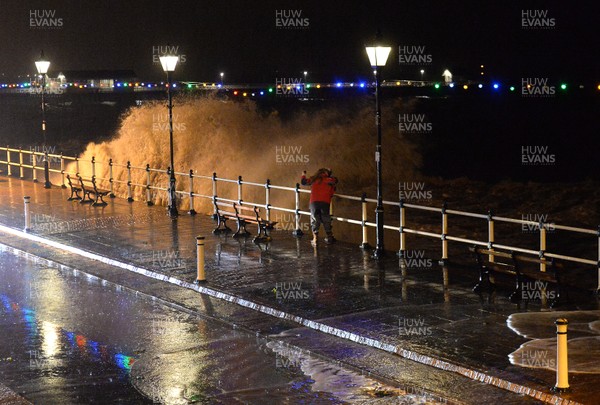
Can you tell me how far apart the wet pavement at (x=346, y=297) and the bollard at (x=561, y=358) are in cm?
14

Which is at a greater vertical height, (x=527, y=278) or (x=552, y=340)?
(x=527, y=278)

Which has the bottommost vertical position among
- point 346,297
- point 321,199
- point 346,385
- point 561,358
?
point 346,385

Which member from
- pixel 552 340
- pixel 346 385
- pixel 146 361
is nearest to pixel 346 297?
pixel 552 340

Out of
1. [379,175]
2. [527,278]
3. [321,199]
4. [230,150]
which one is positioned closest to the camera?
[527,278]

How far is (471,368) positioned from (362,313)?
9.76 feet

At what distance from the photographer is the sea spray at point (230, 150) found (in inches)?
1524

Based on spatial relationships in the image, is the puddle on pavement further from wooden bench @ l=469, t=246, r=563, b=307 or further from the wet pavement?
wooden bench @ l=469, t=246, r=563, b=307

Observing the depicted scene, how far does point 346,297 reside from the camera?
551 inches

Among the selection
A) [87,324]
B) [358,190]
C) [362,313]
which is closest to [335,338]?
[362,313]

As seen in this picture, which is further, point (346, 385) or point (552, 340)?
point (552, 340)

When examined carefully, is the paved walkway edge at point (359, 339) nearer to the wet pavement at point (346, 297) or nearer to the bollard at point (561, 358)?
the wet pavement at point (346, 297)

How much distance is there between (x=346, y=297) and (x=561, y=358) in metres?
5.16

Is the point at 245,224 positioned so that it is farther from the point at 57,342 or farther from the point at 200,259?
the point at 57,342

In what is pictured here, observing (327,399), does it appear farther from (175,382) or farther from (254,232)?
(254,232)
